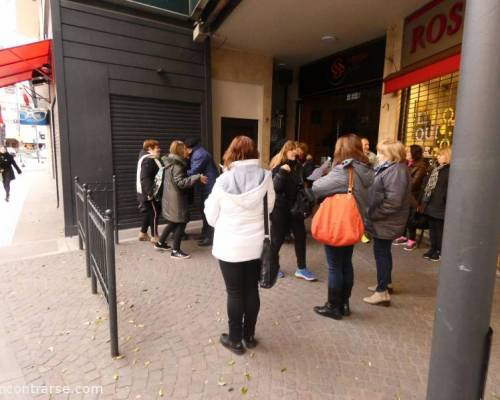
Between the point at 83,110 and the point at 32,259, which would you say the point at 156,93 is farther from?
the point at 32,259

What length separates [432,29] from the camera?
5.75 metres

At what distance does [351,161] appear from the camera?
9.57 ft

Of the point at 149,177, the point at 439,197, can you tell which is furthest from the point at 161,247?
the point at 439,197

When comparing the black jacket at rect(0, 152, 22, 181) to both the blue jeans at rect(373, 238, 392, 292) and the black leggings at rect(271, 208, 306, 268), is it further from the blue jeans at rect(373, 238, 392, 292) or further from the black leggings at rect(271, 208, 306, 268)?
the blue jeans at rect(373, 238, 392, 292)

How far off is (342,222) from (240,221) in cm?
95

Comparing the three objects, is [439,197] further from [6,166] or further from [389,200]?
[6,166]

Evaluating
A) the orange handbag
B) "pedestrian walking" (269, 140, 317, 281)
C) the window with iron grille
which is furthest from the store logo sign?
the orange handbag

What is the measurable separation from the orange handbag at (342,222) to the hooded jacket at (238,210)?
69 cm

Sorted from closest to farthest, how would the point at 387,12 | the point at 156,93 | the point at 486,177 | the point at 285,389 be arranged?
the point at 486,177
the point at 285,389
the point at 387,12
the point at 156,93

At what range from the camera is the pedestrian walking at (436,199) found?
4.88 metres

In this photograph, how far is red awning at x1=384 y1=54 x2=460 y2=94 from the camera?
495 cm

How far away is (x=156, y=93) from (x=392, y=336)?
6000 mm

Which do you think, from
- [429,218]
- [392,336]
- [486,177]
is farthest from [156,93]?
[486,177]

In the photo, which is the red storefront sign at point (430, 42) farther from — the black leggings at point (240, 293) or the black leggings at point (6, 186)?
the black leggings at point (6, 186)
